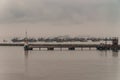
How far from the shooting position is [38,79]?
1628 inches

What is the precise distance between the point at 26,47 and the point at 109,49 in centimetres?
3140

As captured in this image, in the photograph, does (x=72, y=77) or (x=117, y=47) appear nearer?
(x=72, y=77)

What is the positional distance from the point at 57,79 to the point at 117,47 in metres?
97.8

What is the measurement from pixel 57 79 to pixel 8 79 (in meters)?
5.49

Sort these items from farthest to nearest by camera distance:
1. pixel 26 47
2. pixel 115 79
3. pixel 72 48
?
1. pixel 72 48
2. pixel 26 47
3. pixel 115 79

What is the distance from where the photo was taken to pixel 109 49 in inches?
5586

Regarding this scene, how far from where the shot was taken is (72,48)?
147750 mm

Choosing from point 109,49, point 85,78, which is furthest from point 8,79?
point 109,49

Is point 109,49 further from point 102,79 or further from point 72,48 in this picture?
point 102,79

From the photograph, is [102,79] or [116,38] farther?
[116,38]

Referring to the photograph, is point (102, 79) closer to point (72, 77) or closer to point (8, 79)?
point (72, 77)

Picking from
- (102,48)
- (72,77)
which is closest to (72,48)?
(102,48)

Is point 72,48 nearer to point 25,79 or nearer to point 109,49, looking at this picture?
point 109,49

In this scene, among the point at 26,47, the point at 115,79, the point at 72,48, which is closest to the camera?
the point at 115,79
